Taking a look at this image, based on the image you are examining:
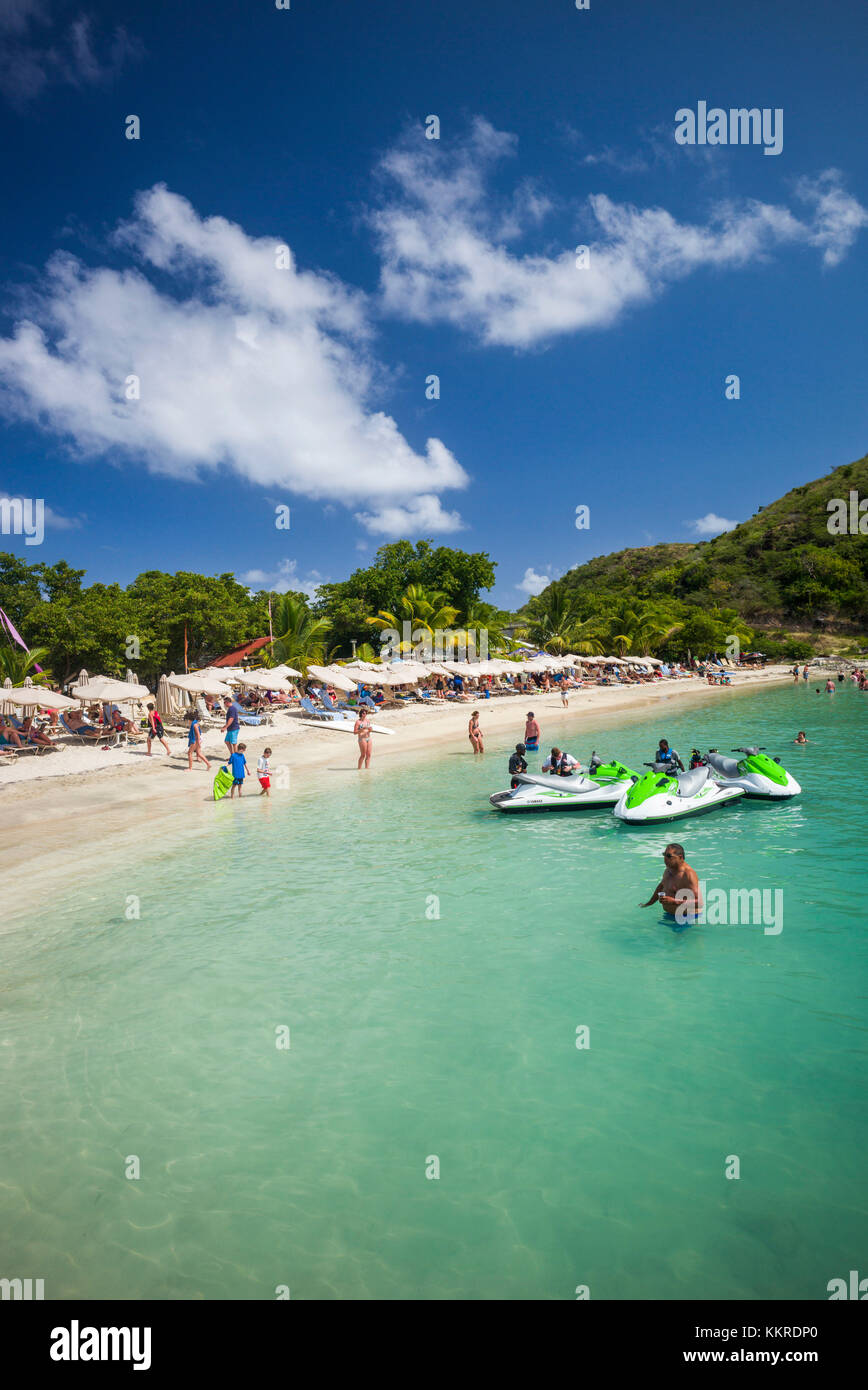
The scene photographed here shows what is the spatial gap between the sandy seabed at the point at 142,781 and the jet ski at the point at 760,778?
16.9 ft

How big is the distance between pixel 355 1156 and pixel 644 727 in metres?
24.5

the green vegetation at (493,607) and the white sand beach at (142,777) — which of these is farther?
the green vegetation at (493,607)

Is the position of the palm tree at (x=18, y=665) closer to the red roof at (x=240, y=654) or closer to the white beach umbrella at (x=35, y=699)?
the red roof at (x=240, y=654)

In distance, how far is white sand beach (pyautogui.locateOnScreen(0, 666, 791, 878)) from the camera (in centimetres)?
1247

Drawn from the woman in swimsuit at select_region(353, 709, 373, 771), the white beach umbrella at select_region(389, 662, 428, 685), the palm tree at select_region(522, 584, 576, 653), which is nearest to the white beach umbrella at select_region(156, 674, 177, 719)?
the woman in swimsuit at select_region(353, 709, 373, 771)

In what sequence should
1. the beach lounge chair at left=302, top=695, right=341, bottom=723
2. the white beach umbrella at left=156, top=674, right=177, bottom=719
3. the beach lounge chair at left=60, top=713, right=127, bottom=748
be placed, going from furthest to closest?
the beach lounge chair at left=302, top=695, right=341, bottom=723
the white beach umbrella at left=156, top=674, right=177, bottom=719
the beach lounge chair at left=60, top=713, right=127, bottom=748

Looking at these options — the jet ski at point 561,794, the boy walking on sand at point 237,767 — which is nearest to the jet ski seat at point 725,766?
the jet ski at point 561,794

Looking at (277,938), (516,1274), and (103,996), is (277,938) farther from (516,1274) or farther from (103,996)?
(516,1274)

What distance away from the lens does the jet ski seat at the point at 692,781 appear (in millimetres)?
12836

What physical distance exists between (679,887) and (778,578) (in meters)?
83.4

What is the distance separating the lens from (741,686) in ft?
164

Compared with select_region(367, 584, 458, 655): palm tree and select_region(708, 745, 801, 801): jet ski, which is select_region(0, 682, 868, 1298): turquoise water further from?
select_region(367, 584, 458, 655): palm tree

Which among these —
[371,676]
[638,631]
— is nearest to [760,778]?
[371,676]

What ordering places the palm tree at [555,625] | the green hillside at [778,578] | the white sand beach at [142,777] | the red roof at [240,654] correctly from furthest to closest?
the green hillside at [778,578], the palm tree at [555,625], the red roof at [240,654], the white sand beach at [142,777]
